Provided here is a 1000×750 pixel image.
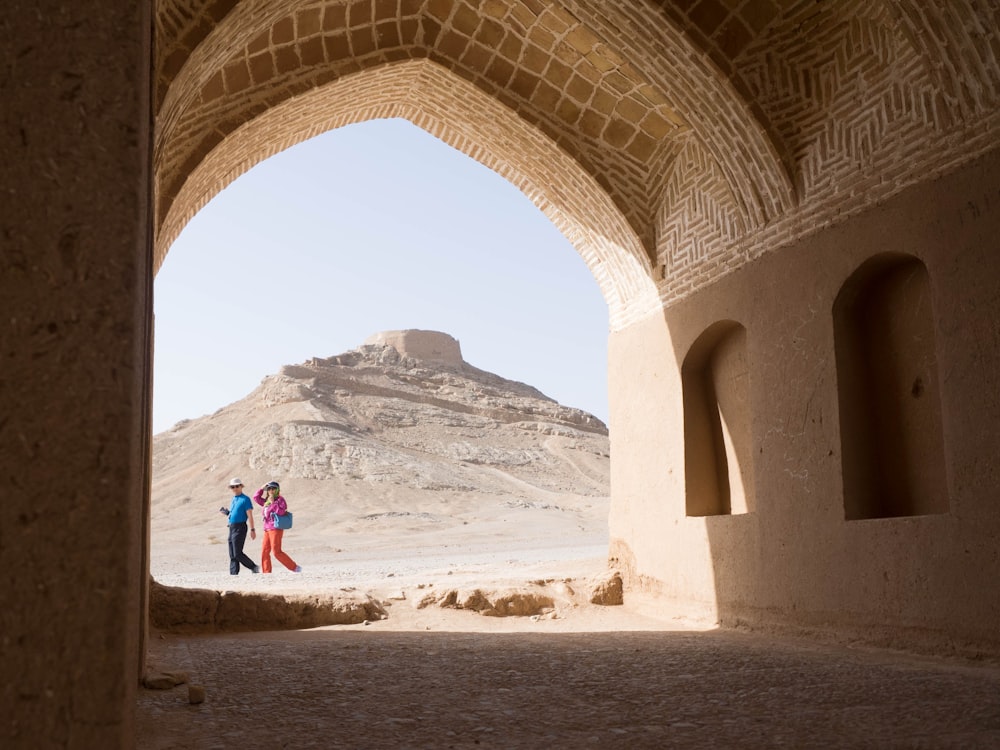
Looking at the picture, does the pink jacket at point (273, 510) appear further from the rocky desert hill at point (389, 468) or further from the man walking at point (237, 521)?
the rocky desert hill at point (389, 468)

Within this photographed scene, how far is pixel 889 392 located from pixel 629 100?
361cm

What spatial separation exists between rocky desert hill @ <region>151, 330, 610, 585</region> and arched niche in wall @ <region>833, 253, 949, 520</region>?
10766mm

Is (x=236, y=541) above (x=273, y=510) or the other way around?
the other way around

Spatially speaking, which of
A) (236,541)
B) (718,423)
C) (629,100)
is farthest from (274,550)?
(629,100)

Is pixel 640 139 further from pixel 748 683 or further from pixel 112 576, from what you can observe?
pixel 112 576

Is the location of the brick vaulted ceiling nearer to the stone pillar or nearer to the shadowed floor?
the shadowed floor

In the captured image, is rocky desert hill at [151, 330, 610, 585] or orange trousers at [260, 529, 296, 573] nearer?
orange trousers at [260, 529, 296, 573]

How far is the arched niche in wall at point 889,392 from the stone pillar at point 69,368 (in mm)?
5405

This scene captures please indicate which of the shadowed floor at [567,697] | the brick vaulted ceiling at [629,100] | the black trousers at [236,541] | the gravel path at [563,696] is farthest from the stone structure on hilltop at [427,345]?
the shadowed floor at [567,697]

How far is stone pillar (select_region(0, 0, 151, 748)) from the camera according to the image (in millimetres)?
1752

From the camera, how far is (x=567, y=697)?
4270mm

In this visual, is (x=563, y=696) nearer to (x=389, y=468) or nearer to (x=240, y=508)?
(x=240, y=508)

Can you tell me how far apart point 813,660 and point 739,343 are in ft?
10.8

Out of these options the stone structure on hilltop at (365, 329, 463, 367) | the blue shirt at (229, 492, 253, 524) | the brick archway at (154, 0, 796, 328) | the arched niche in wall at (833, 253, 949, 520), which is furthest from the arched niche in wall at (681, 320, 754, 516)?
the stone structure on hilltop at (365, 329, 463, 367)
